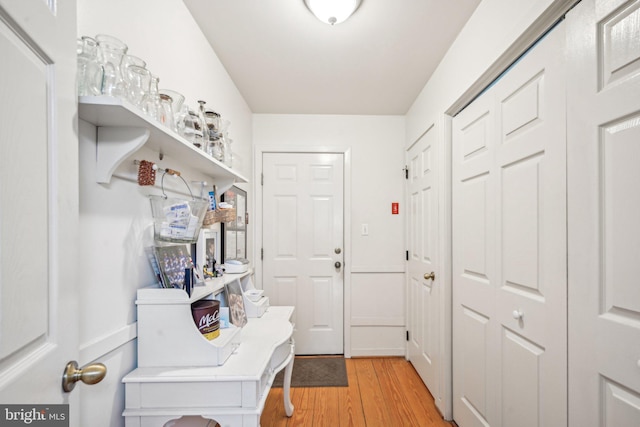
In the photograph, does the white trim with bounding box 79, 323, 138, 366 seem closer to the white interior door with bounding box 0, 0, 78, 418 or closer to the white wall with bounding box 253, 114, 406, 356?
the white interior door with bounding box 0, 0, 78, 418

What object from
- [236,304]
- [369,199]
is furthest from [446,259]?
[236,304]

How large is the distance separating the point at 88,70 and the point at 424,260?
2.27 m

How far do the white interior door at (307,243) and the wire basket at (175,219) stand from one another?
5.84 feet

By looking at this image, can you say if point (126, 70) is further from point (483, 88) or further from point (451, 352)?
point (451, 352)

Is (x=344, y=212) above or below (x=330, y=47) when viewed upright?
below

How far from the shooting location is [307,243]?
9.77ft

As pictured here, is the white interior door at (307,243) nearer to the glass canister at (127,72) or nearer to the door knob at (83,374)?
the glass canister at (127,72)

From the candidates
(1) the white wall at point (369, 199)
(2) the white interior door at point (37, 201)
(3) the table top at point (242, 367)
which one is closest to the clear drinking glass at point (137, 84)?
(2) the white interior door at point (37, 201)

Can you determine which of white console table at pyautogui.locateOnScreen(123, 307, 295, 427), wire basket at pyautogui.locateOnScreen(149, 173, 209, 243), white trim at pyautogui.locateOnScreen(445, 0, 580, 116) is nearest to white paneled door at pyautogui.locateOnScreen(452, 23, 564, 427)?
white trim at pyautogui.locateOnScreen(445, 0, 580, 116)

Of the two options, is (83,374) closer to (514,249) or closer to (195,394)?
(195,394)

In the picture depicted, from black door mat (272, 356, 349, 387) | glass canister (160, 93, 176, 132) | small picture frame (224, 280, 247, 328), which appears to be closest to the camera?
glass canister (160, 93, 176, 132)

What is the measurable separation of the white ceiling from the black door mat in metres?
2.29

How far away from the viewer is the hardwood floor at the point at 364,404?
6.35 feet

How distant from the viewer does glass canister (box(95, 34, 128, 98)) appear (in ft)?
2.68
